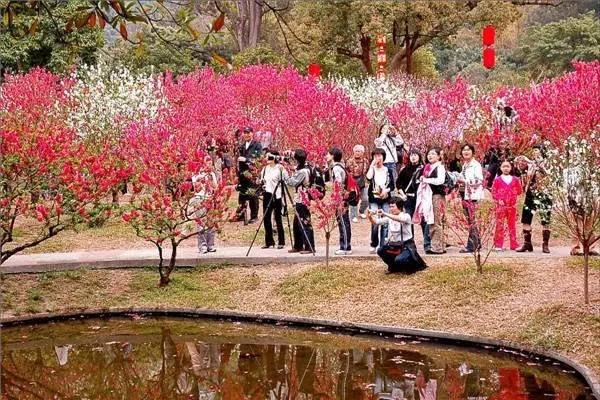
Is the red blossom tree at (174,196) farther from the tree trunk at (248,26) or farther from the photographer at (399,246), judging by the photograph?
the tree trunk at (248,26)

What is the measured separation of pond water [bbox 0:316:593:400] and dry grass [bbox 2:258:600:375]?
0.50m

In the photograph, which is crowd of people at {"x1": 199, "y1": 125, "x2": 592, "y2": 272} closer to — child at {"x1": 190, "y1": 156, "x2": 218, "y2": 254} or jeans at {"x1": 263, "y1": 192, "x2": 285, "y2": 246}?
jeans at {"x1": 263, "y1": 192, "x2": 285, "y2": 246}

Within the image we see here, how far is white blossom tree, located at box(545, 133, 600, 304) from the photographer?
11211mm

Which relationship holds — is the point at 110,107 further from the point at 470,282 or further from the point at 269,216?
the point at 470,282

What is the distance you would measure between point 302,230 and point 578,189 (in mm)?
4743

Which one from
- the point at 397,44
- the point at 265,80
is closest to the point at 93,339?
the point at 265,80

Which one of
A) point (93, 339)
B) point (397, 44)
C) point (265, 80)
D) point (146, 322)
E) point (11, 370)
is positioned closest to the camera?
point (11, 370)

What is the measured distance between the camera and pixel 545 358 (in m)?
10.8

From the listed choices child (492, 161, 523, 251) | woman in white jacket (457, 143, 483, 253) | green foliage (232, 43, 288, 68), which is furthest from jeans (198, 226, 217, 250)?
green foliage (232, 43, 288, 68)

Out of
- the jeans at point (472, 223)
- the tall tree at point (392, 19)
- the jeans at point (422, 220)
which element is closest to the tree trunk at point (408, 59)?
the tall tree at point (392, 19)

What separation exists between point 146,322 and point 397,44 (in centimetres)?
2501

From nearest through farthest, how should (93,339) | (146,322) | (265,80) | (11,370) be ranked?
(11,370)
(93,339)
(146,322)
(265,80)

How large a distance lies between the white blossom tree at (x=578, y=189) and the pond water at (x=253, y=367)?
1.77 m

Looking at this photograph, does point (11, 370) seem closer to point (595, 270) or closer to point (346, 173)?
point (346, 173)
